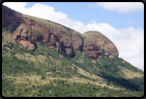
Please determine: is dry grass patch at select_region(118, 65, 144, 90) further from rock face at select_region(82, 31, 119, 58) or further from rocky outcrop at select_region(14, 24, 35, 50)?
rocky outcrop at select_region(14, 24, 35, 50)

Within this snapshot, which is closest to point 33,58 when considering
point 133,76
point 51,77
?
point 51,77

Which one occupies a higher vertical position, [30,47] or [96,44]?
[96,44]

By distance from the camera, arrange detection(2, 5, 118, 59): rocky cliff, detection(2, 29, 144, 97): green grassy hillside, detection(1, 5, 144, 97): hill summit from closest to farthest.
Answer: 1. detection(2, 29, 144, 97): green grassy hillside
2. detection(1, 5, 144, 97): hill summit
3. detection(2, 5, 118, 59): rocky cliff

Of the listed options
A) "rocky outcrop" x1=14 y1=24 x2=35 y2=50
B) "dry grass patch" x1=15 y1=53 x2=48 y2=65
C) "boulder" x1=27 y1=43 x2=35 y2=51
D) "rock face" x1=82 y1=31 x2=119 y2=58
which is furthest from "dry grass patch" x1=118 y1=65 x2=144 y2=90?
"rocky outcrop" x1=14 y1=24 x2=35 y2=50

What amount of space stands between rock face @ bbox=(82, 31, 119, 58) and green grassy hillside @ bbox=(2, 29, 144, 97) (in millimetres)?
9056

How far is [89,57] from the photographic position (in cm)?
9988

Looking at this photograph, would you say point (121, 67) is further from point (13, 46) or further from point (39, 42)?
point (13, 46)

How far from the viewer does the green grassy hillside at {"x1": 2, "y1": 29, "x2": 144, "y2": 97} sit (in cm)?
4369

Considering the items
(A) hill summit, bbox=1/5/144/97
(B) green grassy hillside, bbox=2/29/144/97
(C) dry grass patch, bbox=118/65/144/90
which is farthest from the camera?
(C) dry grass patch, bbox=118/65/144/90

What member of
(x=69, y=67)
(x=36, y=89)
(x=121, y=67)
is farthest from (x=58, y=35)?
(x=36, y=89)

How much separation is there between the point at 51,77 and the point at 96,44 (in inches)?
2120

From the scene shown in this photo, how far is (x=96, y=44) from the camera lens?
104250 millimetres

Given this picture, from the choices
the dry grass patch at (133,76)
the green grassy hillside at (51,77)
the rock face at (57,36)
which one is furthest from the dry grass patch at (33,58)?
the dry grass patch at (133,76)

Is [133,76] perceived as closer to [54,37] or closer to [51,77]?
[54,37]
